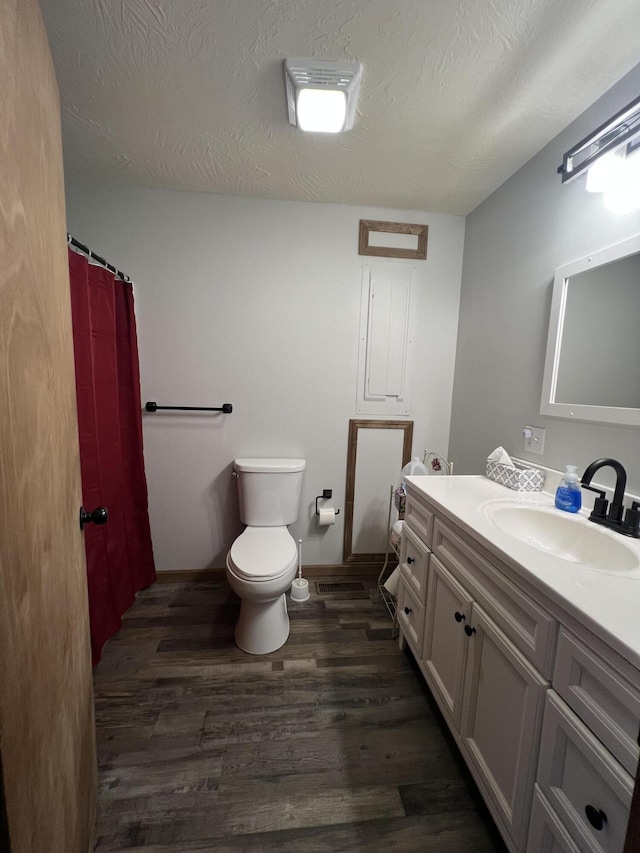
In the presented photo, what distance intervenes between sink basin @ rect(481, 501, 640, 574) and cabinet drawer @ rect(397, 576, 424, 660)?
0.50m

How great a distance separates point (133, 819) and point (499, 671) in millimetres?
1141

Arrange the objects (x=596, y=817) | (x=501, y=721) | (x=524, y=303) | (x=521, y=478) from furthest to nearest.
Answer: (x=524, y=303)
(x=521, y=478)
(x=501, y=721)
(x=596, y=817)

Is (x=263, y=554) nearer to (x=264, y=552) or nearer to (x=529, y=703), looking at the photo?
(x=264, y=552)

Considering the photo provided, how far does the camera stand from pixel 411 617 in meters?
1.39

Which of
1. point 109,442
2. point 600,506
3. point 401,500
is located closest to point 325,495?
point 401,500

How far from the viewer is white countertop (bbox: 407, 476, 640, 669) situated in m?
0.56

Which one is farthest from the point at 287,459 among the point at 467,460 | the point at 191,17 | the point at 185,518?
the point at 191,17

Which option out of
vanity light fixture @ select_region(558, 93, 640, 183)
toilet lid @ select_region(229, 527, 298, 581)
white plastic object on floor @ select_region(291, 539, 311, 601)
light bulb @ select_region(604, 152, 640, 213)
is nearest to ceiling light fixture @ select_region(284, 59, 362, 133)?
vanity light fixture @ select_region(558, 93, 640, 183)

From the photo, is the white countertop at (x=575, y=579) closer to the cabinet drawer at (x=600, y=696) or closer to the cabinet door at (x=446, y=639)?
the cabinet drawer at (x=600, y=696)

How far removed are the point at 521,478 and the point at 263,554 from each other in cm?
119

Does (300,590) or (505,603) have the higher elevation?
(505,603)

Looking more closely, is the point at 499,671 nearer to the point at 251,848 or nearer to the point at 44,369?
the point at 251,848

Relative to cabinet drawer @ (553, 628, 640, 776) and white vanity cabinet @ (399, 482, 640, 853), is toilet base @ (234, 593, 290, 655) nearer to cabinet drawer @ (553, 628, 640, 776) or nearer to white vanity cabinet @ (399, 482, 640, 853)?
white vanity cabinet @ (399, 482, 640, 853)

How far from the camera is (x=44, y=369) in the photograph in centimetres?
62
